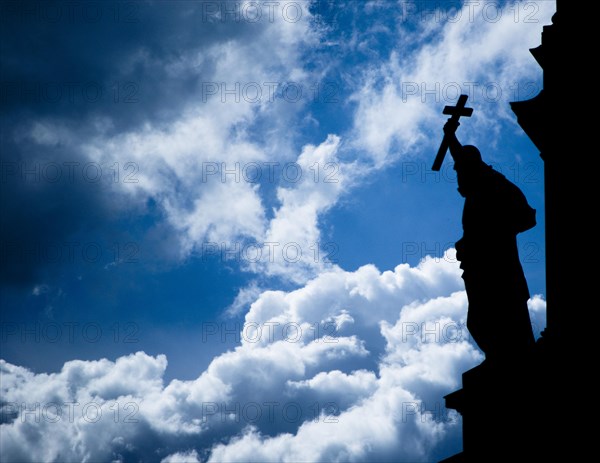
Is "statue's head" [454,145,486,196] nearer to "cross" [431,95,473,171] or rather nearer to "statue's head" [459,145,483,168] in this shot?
"statue's head" [459,145,483,168]

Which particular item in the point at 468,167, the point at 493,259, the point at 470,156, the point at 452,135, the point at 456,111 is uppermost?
the point at 456,111

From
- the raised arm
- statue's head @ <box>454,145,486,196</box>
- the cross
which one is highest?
the cross

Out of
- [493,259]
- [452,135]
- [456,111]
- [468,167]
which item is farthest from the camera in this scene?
[456,111]

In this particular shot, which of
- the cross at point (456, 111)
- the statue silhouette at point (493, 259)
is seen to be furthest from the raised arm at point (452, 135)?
the statue silhouette at point (493, 259)

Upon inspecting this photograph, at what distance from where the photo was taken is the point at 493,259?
8.16m

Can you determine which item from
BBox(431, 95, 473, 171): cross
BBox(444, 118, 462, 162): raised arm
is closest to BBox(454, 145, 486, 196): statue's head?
BBox(444, 118, 462, 162): raised arm

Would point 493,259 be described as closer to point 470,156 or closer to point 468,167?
point 468,167

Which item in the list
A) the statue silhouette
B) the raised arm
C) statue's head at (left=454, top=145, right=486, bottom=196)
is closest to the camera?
the statue silhouette

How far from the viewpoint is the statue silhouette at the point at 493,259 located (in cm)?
780

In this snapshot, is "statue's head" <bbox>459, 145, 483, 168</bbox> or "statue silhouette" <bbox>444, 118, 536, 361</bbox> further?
"statue's head" <bbox>459, 145, 483, 168</bbox>

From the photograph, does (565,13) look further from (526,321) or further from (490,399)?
(490,399)

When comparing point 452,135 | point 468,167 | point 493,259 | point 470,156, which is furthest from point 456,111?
point 493,259

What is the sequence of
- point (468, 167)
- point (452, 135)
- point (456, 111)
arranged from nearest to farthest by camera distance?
point (468, 167), point (452, 135), point (456, 111)

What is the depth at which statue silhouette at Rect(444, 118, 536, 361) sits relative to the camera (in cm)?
780
